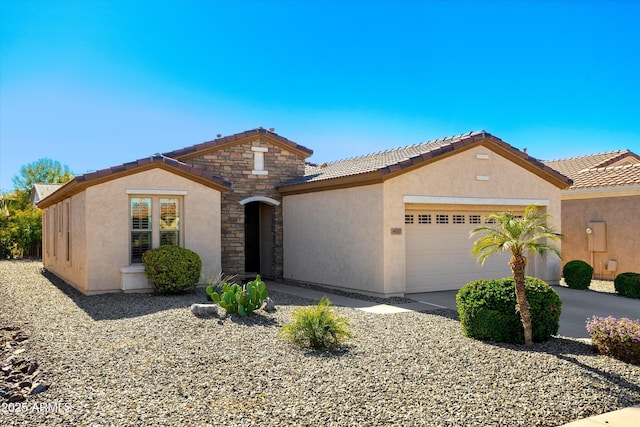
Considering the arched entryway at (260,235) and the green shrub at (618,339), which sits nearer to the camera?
the green shrub at (618,339)

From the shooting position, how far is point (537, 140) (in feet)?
76.4

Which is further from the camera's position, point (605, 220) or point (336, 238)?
point (605, 220)

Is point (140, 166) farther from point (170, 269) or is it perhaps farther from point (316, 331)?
point (316, 331)

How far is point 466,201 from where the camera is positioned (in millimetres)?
14555

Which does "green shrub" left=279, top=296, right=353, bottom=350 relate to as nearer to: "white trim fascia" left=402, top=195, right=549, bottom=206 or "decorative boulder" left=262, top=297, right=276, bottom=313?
"decorative boulder" left=262, top=297, right=276, bottom=313

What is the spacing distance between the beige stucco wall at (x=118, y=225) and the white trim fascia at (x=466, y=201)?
5366 mm

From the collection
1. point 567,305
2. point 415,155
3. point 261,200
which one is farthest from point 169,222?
point 567,305

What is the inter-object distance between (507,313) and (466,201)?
6.94 metres

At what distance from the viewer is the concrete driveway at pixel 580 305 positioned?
9.98 metres

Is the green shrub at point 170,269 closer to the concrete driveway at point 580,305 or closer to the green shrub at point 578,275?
the concrete driveway at point 580,305

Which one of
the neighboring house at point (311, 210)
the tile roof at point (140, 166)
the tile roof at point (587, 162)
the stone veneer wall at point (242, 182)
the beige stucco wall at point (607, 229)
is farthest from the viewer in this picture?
the tile roof at point (587, 162)

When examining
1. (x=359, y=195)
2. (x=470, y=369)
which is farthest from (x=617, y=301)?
(x=470, y=369)

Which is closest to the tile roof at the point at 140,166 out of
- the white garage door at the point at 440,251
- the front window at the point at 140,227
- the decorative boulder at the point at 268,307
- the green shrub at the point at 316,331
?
the front window at the point at 140,227

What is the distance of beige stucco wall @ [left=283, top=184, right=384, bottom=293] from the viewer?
43.7 feet
